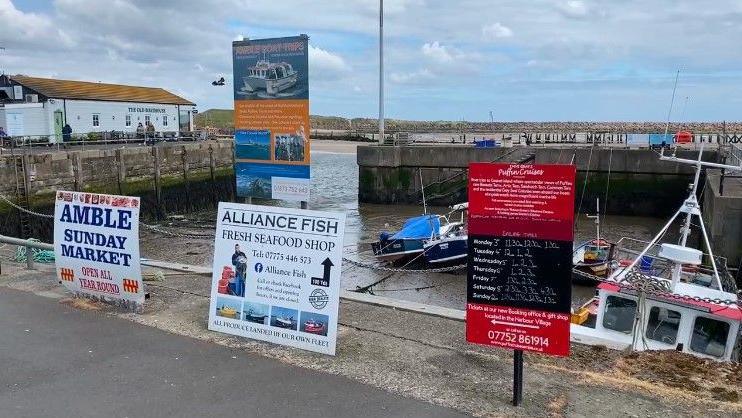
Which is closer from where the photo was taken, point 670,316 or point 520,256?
point 520,256

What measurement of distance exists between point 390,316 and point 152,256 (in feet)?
46.4

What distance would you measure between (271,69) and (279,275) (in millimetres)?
4010

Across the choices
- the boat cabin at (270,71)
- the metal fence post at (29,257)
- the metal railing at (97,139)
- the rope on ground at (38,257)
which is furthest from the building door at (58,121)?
the boat cabin at (270,71)

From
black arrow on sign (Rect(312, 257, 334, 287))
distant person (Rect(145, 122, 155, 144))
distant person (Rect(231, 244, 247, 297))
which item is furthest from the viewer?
distant person (Rect(145, 122, 155, 144))

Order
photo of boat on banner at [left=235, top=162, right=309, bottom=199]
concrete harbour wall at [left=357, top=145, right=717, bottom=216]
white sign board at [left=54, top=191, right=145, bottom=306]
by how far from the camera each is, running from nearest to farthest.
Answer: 1. white sign board at [left=54, top=191, right=145, bottom=306]
2. photo of boat on banner at [left=235, top=162, right=309, bottom=199]
3. concrete harbour wall at [left=357, top=145, right=717, bottom=216]

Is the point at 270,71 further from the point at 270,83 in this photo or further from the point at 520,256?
the point at 520,256

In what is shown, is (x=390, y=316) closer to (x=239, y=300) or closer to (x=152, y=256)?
(x=239, y=300)

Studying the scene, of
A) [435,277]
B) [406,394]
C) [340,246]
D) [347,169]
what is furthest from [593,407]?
[347,169]

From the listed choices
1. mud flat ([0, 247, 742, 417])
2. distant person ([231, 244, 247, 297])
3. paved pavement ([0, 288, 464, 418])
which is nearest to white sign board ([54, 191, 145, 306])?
mud flat ([0, 247, 742, 417])

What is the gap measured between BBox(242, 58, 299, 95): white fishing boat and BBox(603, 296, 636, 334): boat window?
567 cm

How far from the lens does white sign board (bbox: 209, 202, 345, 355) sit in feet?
20.7

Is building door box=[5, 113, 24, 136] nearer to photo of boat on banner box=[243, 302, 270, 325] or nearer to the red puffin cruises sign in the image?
photo of boat on banner box=[243, 302, 270, 325]

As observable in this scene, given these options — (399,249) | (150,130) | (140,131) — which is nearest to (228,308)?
(399,249)

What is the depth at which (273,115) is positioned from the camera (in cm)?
956
